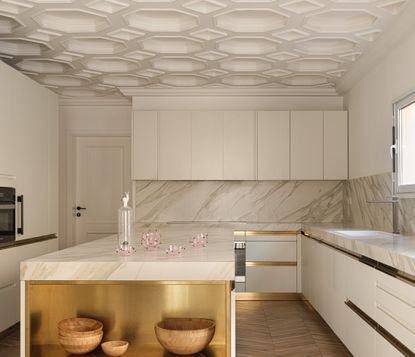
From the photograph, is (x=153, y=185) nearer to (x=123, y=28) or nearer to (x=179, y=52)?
(x=179, y=52)

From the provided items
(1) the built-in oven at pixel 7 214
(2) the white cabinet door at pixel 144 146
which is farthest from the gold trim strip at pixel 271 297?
(1) the built-in oven at pixel 7 214

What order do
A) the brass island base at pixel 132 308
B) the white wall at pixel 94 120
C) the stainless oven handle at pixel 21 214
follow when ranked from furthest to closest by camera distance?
the white wall at pixel 94 120, the stainless oven handle at pixel 21 214, the brass island base at pixel 132 308

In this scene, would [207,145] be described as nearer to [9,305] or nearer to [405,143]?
[405,143]

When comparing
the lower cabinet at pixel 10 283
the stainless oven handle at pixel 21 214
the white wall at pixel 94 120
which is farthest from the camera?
the white wall at pixel 94 120

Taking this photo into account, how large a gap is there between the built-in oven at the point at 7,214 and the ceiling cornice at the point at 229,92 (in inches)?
94.8

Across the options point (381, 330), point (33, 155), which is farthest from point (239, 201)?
point (381, 330)

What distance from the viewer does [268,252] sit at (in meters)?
5.96

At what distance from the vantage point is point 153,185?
657 cm

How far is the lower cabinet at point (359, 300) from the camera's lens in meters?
2.54

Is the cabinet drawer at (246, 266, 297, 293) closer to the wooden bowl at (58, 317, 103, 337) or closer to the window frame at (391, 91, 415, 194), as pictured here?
the window frame at (391, 91, 415, 194)

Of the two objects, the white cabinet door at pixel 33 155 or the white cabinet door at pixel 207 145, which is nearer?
the white cabinet door at pixel 33 155

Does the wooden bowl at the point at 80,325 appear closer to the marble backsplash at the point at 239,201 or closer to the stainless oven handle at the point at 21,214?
the stainless oven handle at the point at 21,214

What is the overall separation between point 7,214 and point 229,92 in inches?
124

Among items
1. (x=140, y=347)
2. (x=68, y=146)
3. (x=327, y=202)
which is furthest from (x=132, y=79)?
(x=140, y=347)
